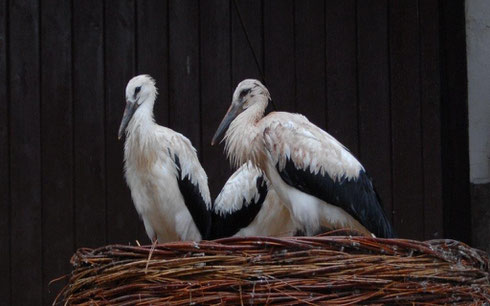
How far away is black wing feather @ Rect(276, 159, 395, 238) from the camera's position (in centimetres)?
454

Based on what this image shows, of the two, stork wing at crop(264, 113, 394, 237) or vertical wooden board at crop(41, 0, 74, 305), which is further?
vertical wooden board at crop(41, 0, 74, 305)

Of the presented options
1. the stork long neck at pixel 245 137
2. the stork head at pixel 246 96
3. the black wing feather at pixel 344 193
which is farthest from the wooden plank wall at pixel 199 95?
the black wing feather at pixel 344 193

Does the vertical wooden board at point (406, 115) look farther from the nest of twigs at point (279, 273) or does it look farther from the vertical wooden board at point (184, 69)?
the nest of twigs at point (279, 273)

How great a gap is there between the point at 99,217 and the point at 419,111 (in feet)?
6.84

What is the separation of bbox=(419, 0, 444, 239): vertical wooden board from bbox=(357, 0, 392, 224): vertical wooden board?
0.74 feet

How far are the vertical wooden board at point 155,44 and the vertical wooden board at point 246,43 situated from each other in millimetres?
386

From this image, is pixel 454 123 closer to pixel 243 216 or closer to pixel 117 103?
pixel 243 216

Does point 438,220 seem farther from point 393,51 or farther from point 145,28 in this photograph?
point 145,28

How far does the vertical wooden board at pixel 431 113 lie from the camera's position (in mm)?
6250

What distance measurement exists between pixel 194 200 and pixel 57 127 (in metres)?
1.06

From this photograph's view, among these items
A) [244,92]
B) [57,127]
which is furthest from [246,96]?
[57,127]

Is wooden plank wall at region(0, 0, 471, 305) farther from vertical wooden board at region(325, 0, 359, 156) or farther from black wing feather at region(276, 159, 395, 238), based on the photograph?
black wing feather at region(276, 159, 395, 238)

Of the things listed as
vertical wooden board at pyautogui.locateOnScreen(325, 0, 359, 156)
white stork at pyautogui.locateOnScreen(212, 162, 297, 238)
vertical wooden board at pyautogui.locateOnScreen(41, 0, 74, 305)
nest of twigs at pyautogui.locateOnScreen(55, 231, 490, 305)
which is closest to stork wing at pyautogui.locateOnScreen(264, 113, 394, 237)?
white stork at pyautogui.locateOnScreen(212, 162, 297, 238)

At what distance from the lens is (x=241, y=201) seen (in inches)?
212
